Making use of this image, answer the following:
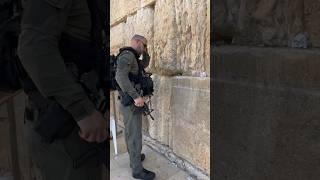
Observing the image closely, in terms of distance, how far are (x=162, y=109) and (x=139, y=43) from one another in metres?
0.12

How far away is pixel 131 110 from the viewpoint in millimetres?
834

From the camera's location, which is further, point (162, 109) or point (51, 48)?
Answer: point (162, 109)

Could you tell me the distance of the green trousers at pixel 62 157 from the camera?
781 mm

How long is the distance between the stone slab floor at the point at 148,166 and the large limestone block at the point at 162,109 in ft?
0.11

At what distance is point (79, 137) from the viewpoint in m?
0.77

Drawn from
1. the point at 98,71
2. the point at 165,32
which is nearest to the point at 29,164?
the point at 98,71

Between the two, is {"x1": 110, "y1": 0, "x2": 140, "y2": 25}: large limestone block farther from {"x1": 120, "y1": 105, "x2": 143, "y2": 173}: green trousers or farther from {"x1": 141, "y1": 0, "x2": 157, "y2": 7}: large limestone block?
{"x1": 120, "y1": 105, "x2": 143, "y2": 173}: green trousers

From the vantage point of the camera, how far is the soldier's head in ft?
2.67

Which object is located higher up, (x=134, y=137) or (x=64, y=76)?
(x=64, y=76)
